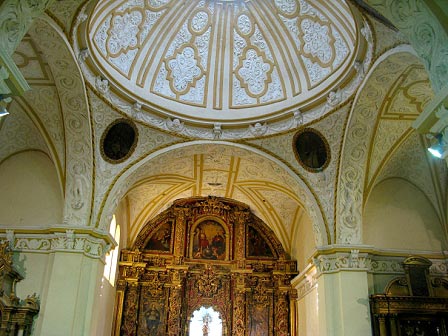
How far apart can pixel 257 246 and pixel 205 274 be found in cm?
265

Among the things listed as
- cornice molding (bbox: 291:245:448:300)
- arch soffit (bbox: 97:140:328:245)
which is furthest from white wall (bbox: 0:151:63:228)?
cornice molding (bbox: 291:245:448:300)

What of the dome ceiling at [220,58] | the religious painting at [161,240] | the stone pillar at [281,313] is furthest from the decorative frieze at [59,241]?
the stone pillar at [281,313]

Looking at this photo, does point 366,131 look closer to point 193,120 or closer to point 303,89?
point 303,89

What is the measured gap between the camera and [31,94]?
12469 millimetres

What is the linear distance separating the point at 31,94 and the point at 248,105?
656cm

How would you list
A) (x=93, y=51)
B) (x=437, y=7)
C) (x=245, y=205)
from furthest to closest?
(x=245, y=205) < (x=93, y=51) < (x=437, y=7)

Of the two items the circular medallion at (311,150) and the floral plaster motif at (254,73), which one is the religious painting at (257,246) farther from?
the floral plaster motif at (254,73)

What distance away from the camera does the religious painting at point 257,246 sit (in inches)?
804

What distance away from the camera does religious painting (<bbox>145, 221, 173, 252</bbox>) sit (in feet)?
66.3

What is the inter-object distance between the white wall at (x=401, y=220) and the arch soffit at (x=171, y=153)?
148 centimetres

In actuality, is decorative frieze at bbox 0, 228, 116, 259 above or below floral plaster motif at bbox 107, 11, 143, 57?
below

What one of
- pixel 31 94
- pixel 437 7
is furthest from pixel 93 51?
pixel 437 7

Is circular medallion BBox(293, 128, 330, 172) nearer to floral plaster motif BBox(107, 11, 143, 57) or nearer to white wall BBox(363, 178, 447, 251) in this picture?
white wall BBox(363, 178, 447, 251)

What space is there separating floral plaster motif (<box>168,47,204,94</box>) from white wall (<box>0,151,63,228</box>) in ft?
15.2
